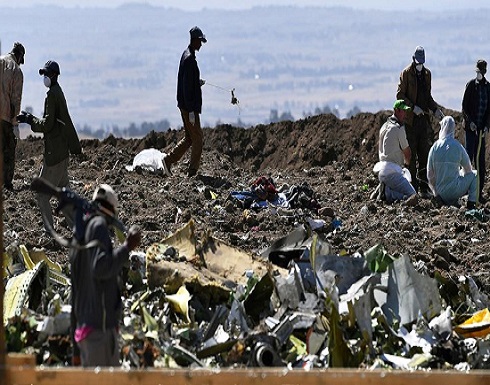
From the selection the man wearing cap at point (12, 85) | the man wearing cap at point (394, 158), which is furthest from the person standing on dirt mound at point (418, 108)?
the man wearing cap at point (12, 85)

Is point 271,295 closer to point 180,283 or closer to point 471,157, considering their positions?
point 180,283

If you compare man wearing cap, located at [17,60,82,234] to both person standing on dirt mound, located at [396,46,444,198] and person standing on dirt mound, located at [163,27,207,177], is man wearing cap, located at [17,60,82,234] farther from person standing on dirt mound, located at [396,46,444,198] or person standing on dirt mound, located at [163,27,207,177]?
person standing on dirt mound, located at [396,46,444,198]

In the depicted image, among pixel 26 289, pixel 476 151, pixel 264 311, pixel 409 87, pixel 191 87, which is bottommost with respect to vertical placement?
pixel 264 311

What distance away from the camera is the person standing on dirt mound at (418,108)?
18094mm

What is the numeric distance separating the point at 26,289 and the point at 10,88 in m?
6.00

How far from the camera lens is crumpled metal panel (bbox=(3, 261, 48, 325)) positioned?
439 inches

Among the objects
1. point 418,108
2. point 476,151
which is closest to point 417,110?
point 418,108

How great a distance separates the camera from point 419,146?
18.2m

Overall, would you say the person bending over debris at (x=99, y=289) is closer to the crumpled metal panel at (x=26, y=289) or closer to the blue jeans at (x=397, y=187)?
the crumpled metal panel at (x=26, y=289)

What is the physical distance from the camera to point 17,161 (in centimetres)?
2184

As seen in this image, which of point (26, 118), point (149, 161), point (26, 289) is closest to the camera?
point (26, 289)

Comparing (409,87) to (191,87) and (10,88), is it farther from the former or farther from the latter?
(10,88)

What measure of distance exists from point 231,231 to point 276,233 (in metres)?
0.56

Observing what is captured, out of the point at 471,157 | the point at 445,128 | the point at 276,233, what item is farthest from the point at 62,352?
the point at 471,157
